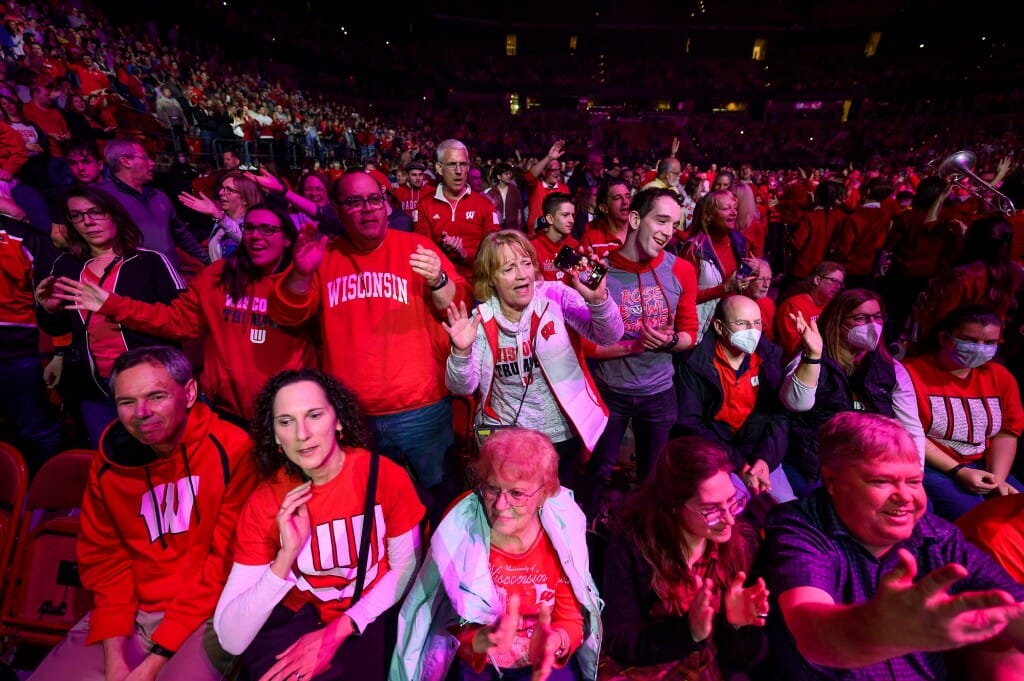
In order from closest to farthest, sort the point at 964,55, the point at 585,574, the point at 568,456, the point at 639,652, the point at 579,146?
the point at 639,652 → the point at 585,574 → the point at 568,456 → the point at 964,55 → the point at 579,146

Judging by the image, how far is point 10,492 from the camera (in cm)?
239

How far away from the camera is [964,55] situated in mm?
29125

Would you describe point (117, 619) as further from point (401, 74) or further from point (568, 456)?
point (401, 74)

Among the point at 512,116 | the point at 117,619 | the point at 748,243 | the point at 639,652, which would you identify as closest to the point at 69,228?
the point at 117,619

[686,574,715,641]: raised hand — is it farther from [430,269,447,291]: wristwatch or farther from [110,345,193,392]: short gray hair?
[110,345,193,392]: short gray hair

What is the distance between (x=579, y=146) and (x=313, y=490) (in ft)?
107

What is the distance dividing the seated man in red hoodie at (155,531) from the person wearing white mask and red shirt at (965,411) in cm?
362

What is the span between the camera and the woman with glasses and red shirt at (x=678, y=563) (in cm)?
183

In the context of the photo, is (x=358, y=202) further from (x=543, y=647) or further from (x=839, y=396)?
(x=839, y=396)

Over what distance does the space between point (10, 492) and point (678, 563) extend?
3.07 metres

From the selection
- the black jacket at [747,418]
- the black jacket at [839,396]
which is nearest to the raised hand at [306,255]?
the black jacket at [747,418]

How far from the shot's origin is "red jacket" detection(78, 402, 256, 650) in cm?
201

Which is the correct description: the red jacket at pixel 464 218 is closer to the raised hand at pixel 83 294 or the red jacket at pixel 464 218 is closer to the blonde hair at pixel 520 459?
the raised hand at pixel 83 294

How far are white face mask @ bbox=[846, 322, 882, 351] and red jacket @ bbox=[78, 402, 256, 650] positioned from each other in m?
3.27
